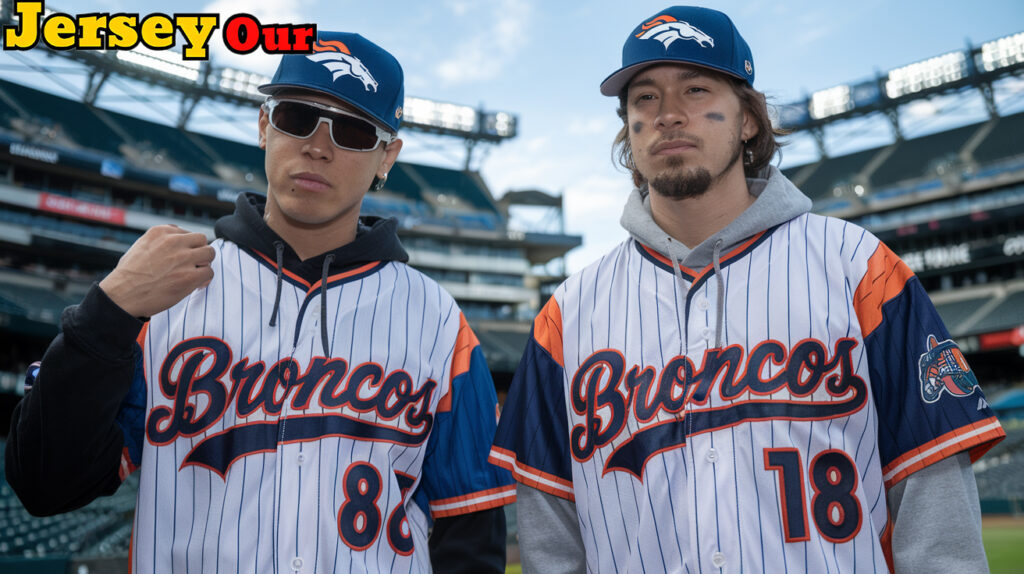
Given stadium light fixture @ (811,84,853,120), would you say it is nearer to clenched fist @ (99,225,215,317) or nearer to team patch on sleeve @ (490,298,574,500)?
team patch on sleeve @ (490,298,574,500)

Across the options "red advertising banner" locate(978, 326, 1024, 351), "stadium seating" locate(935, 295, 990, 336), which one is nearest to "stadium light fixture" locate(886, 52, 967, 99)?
"stadium seating" locate(935, 295, 990, 336)

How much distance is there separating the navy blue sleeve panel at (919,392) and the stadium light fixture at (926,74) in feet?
127

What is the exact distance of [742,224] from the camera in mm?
2238

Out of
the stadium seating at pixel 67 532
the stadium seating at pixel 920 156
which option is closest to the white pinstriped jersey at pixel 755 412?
the stadium seating at pixel 67 532

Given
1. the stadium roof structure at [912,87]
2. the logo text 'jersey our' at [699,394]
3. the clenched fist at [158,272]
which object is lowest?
the logo text 'jersey our' at [699,394]

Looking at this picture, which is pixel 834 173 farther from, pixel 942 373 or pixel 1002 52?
pixel 942 373

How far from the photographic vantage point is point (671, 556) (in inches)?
79.8

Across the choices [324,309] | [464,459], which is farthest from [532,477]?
[324,309]

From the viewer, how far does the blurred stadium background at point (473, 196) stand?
88.5ft

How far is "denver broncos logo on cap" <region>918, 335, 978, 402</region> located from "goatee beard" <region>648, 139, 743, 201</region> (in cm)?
75

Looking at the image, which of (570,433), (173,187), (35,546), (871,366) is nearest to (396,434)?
(570,433)

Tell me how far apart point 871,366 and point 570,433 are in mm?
902

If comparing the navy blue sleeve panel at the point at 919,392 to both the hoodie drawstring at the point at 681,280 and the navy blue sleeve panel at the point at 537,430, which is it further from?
the navy blue sleeve panel at the point at 537,430

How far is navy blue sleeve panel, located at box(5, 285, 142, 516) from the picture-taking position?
1.95m
